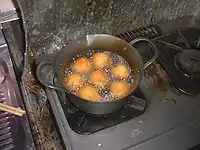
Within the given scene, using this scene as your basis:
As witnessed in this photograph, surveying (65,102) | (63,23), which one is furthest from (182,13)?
(65,102)

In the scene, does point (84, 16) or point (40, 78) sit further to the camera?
point (84, 16)

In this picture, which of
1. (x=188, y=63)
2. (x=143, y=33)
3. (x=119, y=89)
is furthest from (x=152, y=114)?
(x=143, y=33)

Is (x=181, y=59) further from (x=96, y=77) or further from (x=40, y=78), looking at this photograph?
(x=40, y=78)

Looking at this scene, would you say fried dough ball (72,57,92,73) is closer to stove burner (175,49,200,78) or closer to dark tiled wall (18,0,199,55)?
dark tiled wall (18,0,199,55)

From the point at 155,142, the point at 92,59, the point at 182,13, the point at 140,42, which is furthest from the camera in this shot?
the point at 182,13

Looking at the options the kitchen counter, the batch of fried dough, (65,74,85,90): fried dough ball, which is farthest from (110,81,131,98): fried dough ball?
the kitchen counter

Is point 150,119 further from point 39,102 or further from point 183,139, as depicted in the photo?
point 39,102
